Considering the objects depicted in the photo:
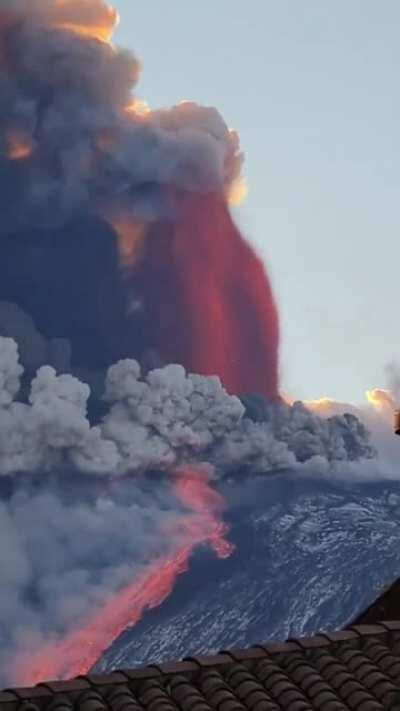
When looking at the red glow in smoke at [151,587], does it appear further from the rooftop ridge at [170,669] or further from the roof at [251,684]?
the roof at [251,684]

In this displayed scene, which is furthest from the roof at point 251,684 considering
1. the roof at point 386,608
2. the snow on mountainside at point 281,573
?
the snow on mountainside at point 281,573

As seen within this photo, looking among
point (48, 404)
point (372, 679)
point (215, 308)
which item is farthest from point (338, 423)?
point (372, 679)

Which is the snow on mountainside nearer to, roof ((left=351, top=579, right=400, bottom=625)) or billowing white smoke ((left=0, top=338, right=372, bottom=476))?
billowing white smoke ((left=0, top=338, right=372, bottom=476))

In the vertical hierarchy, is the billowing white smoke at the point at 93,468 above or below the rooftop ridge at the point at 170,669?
above

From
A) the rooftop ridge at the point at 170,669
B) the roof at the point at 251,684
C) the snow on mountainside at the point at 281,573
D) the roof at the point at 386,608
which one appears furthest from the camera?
the snow on mountainside at the point at 281,573

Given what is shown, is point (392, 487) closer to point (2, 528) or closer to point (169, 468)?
point (169, 468)

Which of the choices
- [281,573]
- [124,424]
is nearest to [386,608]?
[124,424]

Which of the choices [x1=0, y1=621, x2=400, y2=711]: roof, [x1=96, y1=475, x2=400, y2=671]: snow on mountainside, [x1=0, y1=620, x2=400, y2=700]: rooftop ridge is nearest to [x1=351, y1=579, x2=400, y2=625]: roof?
[x1=0, y1=620, x2=400, y2=700]: rooftop ridge
